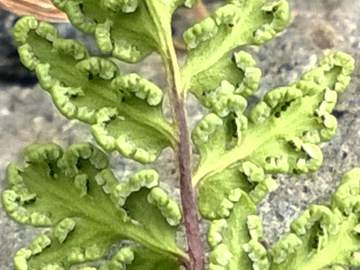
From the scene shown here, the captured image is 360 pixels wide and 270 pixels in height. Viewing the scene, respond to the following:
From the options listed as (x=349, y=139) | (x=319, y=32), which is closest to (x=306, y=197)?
(x=349, y=139)

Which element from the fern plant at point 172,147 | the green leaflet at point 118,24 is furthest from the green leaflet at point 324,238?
the green leaflet at point 118,24

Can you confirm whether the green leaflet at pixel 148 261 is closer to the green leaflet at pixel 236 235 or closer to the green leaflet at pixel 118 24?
the green leaflet at pixel 236 235

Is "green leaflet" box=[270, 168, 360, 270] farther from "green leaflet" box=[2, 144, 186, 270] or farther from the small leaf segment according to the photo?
"green leaflet" box=[2, 144, 186, 270]

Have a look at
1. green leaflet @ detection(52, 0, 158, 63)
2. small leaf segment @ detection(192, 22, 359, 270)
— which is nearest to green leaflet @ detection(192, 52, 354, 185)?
small leaf segment @ detection(192, 22, 359, 270)

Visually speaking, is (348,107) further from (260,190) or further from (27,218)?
(27,218)

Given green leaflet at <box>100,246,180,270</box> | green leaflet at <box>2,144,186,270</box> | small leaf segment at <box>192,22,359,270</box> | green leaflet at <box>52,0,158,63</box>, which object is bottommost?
green leaflet at <box>100,246,180,270</box>

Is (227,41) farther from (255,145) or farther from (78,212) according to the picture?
(78,212)

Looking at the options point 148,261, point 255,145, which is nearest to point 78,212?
point 148,261
